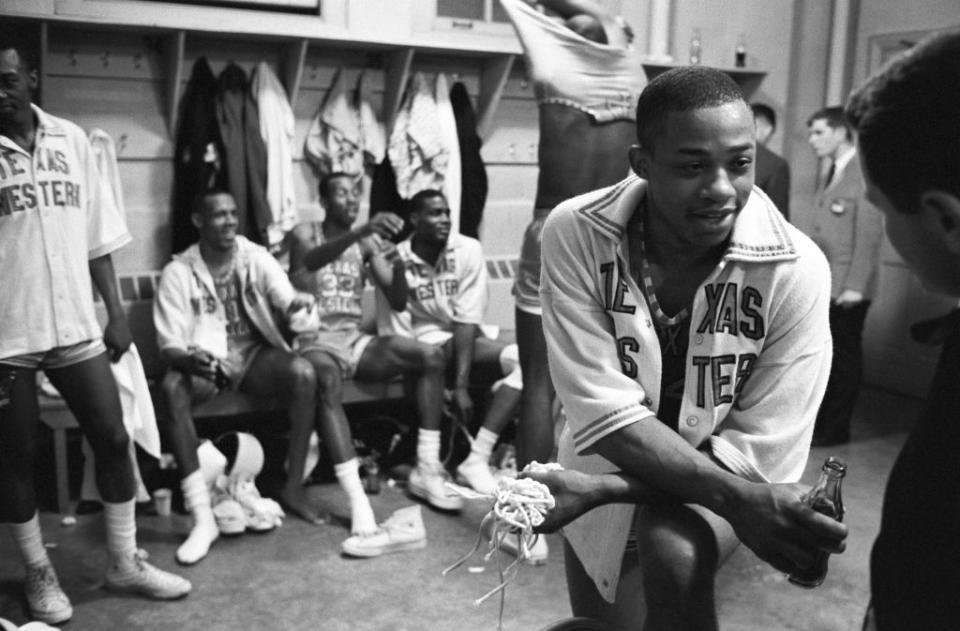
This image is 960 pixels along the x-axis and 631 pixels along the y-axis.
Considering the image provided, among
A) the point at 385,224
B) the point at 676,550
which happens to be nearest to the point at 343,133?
the point at 385,224

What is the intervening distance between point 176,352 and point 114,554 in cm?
86

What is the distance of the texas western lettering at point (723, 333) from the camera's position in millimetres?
1735

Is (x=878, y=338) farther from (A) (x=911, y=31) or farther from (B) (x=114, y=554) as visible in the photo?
(B) (x=114, y=554)

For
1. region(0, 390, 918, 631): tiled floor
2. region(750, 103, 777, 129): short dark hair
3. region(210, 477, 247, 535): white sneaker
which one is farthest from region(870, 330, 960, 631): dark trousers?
region(750, 103, 777, 129): short dark hair

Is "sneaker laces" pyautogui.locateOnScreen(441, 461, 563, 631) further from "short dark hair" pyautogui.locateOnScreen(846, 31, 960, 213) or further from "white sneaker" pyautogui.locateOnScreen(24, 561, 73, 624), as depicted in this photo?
"white sneaker" pyautogui.locateOnScreen(24, 561, 73, 624)

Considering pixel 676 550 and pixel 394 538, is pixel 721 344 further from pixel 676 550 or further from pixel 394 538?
pixel 394 538

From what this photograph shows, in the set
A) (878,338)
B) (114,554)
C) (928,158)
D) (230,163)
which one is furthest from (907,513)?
(878,338)

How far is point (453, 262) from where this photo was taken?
4508mm

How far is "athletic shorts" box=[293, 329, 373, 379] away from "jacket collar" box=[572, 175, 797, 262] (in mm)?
2471

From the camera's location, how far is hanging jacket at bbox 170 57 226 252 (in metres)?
4.50

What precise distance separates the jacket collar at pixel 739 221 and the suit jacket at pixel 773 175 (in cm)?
325

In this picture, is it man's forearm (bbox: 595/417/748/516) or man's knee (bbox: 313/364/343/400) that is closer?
man's forearm (bbox: 595/417/748/516)

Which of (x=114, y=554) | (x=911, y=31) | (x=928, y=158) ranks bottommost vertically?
(x=114, y=554)

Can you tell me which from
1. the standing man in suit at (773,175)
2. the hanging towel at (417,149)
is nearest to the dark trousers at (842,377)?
the standing man in suit at (773,175)
